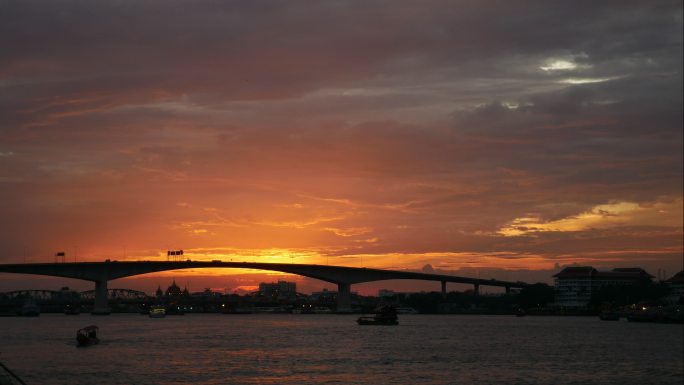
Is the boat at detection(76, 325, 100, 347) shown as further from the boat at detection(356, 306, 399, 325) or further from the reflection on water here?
the boat at detection(356, 306, 399, 325)

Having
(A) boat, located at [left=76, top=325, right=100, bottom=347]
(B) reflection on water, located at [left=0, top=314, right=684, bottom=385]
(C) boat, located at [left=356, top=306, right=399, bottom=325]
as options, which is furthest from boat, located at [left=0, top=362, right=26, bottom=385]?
(C) boat, located at [left=356, top=306, right=399, bottom=325]

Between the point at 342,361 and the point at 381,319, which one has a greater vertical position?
the point at 381,319

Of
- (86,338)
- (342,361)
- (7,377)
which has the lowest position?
(342,361)

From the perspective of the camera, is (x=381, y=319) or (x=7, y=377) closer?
(x=7, y=377)

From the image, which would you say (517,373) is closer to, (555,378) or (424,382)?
(555,378)

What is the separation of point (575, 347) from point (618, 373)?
104 ft

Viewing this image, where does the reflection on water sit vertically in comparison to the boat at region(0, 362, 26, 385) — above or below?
below

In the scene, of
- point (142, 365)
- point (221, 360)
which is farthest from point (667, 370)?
point (142, 365)

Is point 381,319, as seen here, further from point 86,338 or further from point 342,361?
point 342,361

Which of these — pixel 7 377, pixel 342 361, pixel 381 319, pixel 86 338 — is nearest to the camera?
pixel 7 377

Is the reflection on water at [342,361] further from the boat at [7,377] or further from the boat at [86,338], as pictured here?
the boat at [7,377]

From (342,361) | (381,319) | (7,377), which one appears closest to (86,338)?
(342,361)

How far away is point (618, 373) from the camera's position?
70625mm

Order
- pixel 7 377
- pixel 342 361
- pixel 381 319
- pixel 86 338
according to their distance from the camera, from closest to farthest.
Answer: pixel 7 377, pixel 342 361, pixel 86 338, pixel 381 319
